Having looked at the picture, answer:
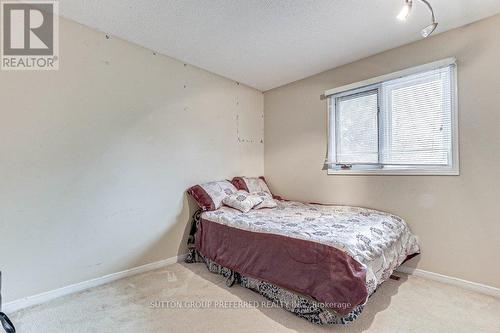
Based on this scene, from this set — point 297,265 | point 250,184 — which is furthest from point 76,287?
point 250,184

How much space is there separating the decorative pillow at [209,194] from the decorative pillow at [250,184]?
307 millimetres

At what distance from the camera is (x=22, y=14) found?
1873 mm

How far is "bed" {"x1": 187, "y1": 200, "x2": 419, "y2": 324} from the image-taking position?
1497 mm

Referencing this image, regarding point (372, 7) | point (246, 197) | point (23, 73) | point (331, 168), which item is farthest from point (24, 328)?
point (372, 7)

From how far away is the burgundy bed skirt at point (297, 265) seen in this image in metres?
1.45

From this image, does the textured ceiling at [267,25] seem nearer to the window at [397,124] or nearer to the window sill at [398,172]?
the window at [397,124]

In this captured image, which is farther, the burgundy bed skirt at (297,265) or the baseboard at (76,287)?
the baseboard at (76,287)

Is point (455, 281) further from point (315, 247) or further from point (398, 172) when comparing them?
point (315, 247)

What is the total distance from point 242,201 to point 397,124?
1.84 meters

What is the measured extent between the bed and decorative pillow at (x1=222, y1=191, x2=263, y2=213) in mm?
93

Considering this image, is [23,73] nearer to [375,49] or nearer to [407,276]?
[375,49]

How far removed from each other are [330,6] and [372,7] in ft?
1.09

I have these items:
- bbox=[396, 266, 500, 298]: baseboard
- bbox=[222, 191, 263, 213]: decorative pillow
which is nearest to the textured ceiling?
bbox=[222, 191, 263, 213]: decorative pillow

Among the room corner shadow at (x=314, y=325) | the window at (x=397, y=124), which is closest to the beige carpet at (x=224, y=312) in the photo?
the room corner shadow at (x=314, y=325)
